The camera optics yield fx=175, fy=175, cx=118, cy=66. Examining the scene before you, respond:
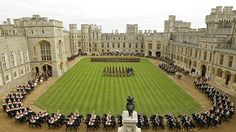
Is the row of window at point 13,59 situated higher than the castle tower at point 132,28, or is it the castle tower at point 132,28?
the castle tower at point 132,28

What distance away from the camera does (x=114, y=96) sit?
27.0m

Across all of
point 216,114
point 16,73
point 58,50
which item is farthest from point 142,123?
point 58,50

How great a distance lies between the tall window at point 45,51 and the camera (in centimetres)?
3886

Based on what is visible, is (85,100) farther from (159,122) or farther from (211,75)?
(211,75)

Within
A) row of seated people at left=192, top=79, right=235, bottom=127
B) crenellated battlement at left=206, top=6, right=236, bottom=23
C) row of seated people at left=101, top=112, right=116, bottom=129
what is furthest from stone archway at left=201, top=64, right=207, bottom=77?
row of seated people at left=101, top=112, right=116, bottom=129

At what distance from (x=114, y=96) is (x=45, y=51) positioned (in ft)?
70.6

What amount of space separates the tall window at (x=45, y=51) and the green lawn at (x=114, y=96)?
6598 mm

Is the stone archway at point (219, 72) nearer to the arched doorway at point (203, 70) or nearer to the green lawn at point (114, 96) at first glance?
the arched doorway at point (203, 70)

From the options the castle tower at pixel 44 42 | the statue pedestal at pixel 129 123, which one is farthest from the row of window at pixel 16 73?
the statue pedestal at pixel 129 123

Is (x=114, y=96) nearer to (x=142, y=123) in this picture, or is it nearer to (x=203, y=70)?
(x=142, y=123)

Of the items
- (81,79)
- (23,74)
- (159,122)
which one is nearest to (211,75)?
(159,122)

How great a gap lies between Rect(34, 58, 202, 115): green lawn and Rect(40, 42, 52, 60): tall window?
6.60 m

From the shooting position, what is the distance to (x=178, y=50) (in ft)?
188

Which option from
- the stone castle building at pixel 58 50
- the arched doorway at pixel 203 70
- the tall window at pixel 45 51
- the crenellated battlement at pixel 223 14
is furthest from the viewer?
the crenellated battlement at pixel 223 14
